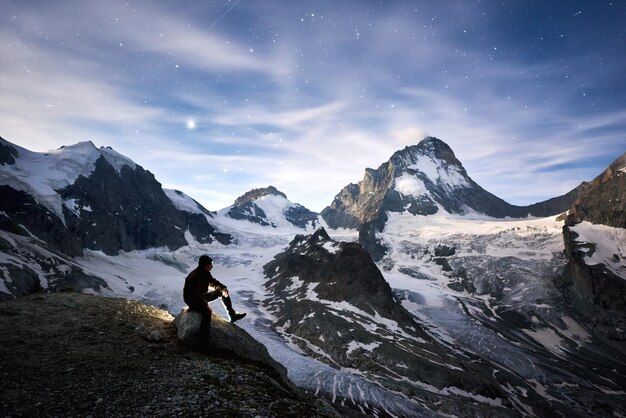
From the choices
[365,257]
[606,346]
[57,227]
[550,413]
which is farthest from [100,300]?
[606,346]

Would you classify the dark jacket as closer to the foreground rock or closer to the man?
the man

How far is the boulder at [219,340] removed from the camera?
13.3 meters

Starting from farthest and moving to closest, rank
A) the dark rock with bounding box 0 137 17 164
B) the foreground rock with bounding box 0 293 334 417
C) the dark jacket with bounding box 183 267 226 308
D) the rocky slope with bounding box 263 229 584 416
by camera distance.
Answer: the dark rock with bounding box 0 137 17 164 < the rocky slope with bounding box 263 229 584 416 < the dark jacket with bounding box 183 267 226 308 < the foreground rock with bounding box 0 293 334 417

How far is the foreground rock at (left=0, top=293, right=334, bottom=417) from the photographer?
343 inches

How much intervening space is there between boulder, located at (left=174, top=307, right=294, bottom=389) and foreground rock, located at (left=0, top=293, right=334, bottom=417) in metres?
0.35

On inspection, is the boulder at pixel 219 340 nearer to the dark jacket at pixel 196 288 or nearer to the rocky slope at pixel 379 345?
the dark jacket at pixel 196 288

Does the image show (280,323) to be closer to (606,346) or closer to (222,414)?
(222,414)

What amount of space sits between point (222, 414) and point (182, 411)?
3.26ft

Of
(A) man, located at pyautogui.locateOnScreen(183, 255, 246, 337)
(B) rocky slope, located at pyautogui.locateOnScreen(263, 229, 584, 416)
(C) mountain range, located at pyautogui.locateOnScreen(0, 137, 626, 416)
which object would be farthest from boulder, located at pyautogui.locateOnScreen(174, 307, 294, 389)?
(B) rocky slope, located at pyautogui.locateOnScreen(263, 229, 584, 416)

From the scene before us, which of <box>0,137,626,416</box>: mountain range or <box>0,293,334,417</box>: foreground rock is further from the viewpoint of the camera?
<box>0,137,626,416</box>: mountain range

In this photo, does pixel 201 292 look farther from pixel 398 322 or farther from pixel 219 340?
pixel 398 322

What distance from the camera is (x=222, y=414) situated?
29.4ft

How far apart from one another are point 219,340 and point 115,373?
4039 millimetres

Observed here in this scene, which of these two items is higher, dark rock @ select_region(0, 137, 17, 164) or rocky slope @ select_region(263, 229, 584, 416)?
dark rock @ select_region(0, 137, 17, 164)
